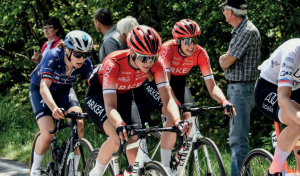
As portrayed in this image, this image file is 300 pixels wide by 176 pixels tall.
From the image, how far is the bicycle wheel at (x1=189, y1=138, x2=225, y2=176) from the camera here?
472 centimetres

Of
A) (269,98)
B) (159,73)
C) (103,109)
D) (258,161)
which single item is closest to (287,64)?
(269,98)

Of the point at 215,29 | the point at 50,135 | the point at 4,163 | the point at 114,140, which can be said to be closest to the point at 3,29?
the point at 4,163

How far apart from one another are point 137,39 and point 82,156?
1.78 m

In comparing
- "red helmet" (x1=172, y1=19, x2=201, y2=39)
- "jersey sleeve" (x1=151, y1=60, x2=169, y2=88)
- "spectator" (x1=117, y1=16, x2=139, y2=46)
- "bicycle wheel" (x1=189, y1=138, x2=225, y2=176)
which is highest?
"spectator" (x1=117, y1=16, x2=139, y2=46)

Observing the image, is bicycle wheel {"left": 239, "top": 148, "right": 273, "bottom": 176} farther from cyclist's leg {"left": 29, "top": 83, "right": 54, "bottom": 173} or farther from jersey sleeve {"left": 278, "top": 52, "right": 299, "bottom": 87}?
cyclist's leg {"left": 29, "top": 83, "right": 54, "bottom": 173}

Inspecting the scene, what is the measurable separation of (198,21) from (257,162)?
406 cm

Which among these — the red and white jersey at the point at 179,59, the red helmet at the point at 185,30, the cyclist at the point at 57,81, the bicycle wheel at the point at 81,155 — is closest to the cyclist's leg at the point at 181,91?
the red and white jersey at the point at 179,59

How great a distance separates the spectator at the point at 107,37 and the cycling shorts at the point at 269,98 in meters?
2.60

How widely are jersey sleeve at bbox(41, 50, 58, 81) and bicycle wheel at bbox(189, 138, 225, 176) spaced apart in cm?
196

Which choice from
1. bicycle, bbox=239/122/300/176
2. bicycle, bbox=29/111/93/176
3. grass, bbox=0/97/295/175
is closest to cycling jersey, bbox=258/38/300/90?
bicycle, bbox=239/122/300/176

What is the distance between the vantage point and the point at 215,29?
8188mm

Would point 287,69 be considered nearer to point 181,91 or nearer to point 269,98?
point 269,98

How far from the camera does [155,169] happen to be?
3854 mm

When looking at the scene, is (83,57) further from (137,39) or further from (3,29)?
(3,29)
